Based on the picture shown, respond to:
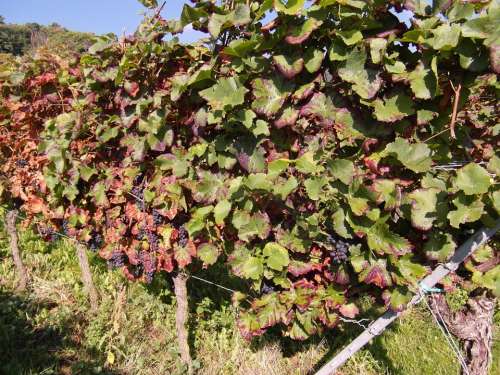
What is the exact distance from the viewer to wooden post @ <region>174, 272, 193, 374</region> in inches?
112

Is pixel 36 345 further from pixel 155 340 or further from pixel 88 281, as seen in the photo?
pixel 155 340

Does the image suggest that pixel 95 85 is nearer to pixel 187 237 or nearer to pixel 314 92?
pixel 187 237

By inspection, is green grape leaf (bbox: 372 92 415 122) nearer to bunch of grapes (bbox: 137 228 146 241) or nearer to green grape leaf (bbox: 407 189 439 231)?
green grape leaf (bbox: 407 189 439 231)

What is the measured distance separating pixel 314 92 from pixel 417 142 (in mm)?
444

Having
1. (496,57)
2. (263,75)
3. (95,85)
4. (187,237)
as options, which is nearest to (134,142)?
(95,85)

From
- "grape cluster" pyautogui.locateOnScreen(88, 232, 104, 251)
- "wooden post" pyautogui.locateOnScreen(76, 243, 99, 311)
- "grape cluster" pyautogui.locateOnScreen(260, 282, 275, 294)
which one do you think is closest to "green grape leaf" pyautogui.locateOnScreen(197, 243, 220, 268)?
"grape cluster" pyautogui.locateOnScreen(260, 282, 275, 294)

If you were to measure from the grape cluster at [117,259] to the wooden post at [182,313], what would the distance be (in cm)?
36

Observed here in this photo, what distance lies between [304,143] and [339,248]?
490mm

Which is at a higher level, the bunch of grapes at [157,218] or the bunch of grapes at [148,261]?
the bunch of grapes at [157,218]

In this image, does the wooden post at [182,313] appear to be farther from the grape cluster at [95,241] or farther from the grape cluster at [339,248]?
the grape cluster at [339,248]

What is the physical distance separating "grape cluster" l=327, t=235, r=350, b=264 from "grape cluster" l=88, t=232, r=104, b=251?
5.58 feet

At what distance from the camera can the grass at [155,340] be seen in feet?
9.98

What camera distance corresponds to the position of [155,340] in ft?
10.8

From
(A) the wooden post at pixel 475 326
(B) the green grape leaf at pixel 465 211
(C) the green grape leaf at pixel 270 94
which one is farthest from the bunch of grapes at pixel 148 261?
(B) the green grape leaf at pixel 465 211
